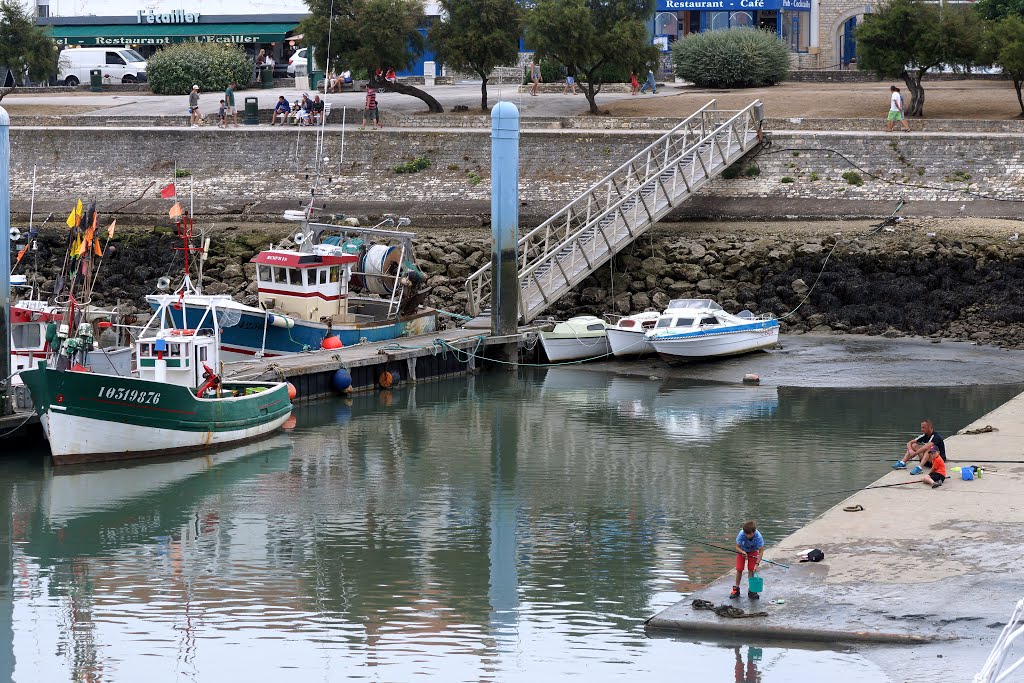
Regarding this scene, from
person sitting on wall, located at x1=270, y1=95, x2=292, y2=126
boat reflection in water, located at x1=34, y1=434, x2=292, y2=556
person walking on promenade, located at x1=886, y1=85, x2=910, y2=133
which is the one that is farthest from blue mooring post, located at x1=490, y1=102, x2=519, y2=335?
person sitting on wall, located at x1=270, y1=95, x2=292, y2=126

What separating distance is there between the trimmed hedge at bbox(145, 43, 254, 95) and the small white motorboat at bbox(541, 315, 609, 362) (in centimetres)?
2707

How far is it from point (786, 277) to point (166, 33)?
39448mm

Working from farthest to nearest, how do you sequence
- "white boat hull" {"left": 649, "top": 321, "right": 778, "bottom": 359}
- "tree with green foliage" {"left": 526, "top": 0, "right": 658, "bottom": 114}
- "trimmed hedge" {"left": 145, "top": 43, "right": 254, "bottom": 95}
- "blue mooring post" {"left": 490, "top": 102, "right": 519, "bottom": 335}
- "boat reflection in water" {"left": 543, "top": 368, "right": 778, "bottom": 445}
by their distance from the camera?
"trimmed hedge" {"left": 145, "top": 43, "right": 254, "bottom": 95} < "tree with green foliage" {"left": 526, "top": 0, "right": 658, "bottom": 114} < "blue mooring post" {"left": 490, "top": 102, "right": 519, "bottom": 335} < "white boat hull" {"left": 649, "top": 321, "right": 778, "bottom": 359} < "boat reflection in water" {"left": 543, "top": 368, "right": 778, "bottom": 445}

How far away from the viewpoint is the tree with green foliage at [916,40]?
48.7m

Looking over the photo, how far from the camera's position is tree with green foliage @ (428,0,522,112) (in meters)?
51.4

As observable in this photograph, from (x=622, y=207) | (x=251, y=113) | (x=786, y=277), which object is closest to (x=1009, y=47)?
(x=786, y=277)

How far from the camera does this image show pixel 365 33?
5153 centimetres

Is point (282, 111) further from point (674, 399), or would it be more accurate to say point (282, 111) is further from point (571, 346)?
point (674, 399)

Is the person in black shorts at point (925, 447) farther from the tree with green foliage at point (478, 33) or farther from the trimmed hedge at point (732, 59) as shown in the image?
the trimmed hedge at point (732, 59)

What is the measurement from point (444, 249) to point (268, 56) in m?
30.2

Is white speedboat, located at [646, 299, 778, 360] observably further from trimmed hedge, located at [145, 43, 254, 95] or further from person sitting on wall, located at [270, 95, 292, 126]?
trimmed hedge, located at [145, 43, 254, 95]

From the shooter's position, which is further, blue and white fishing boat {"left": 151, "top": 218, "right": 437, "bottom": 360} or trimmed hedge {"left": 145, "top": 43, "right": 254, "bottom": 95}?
trimmed hedge {"left": 145, "top": 43, "right": 254, "bottom": 95}

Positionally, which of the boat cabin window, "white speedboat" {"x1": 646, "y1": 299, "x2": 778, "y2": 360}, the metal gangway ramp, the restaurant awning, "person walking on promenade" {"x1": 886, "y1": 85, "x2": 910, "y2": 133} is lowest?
"white speedboat" {"x1": 646, "y1": 299, "x2": 778, "y2": 360}

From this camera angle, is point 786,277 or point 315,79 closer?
point 786,277
